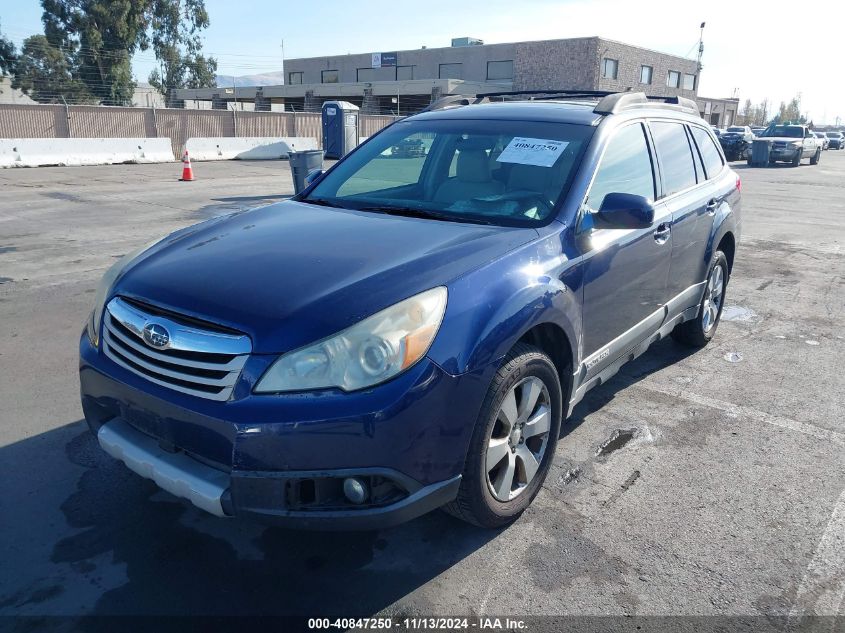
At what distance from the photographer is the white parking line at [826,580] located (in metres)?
2.56

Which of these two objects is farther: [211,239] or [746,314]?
[746,314]

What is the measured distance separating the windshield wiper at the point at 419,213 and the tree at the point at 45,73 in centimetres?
5376

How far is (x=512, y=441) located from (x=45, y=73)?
5783 cm

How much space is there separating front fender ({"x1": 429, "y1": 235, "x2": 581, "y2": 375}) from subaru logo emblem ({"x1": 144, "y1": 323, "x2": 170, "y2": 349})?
1008 millimetres

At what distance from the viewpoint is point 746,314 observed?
21.6 ft

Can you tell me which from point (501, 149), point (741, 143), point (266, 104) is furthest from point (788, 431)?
point (266, 104)

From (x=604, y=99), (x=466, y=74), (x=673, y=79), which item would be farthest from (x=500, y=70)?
(x=604, y=99)

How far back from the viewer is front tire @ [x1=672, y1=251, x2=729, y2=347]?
17.1 ft

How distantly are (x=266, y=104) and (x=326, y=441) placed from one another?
72.9 metres

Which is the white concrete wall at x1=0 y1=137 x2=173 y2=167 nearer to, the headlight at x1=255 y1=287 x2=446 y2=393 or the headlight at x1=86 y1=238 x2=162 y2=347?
the headlight at x1=86 y1=238 x2=162 y2=347

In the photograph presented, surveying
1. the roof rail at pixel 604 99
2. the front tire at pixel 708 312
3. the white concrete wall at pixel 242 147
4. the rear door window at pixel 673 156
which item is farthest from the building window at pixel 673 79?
the rear door window at pixel 673 156

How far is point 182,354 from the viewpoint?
246cm

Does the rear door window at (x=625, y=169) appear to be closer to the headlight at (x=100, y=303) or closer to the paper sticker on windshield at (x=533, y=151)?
the paper sticker on windshield at (x=533, y=151)

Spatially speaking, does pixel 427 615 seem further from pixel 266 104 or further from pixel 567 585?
pixel 266 104
